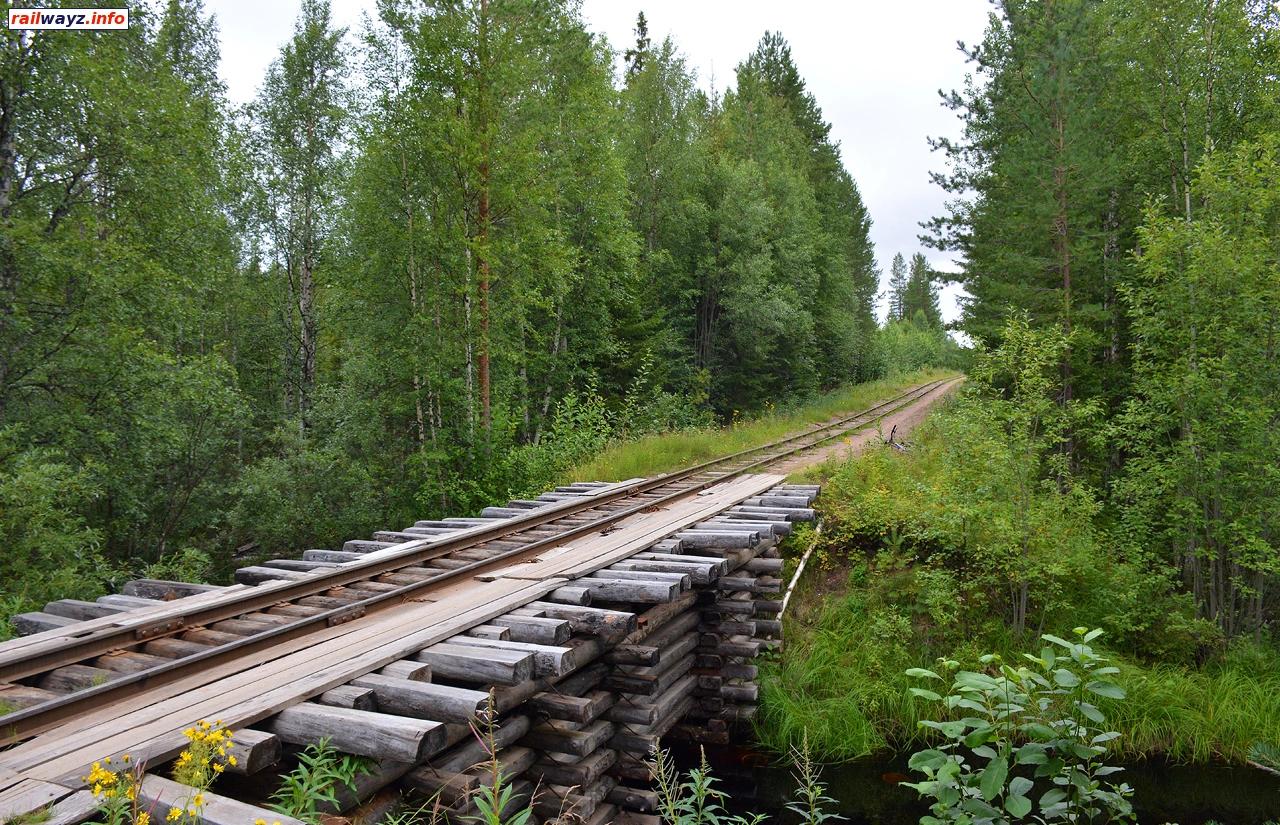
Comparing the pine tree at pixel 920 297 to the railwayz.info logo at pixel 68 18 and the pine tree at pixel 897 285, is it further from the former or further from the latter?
the railwayz.info logo at pixel 68 18

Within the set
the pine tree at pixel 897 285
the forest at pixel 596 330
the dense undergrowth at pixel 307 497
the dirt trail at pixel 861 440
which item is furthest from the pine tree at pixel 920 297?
the dense undergrowth at pixel 307 497

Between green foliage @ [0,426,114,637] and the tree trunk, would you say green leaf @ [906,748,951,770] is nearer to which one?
green foliage @ [0,426,114,637]

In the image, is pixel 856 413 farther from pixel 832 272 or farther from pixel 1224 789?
pixel 1224 789

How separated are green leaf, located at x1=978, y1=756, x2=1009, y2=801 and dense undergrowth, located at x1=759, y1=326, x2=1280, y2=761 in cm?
686

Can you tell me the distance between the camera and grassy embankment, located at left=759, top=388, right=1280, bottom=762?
8828mm

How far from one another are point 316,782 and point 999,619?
386 inches

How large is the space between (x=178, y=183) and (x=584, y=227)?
10.7 metres

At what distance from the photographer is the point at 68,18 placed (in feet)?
41.4

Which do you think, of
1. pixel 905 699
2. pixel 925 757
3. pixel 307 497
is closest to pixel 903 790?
pixel 905 699

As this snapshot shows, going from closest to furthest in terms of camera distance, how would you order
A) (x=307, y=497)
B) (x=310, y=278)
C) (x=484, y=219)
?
(x=484, y=219) < (x=307, y=497) < (x=310, y=278)

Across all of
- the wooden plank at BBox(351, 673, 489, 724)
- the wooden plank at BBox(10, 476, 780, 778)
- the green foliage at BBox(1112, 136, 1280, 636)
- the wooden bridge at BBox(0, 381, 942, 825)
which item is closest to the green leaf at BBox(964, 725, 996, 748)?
the wooden bridge at BBox(0, 381, 942, 825)

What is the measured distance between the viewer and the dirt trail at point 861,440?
49.8 feet

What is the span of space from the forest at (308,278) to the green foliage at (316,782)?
22.4 ft

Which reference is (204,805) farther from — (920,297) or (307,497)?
(920,297)
